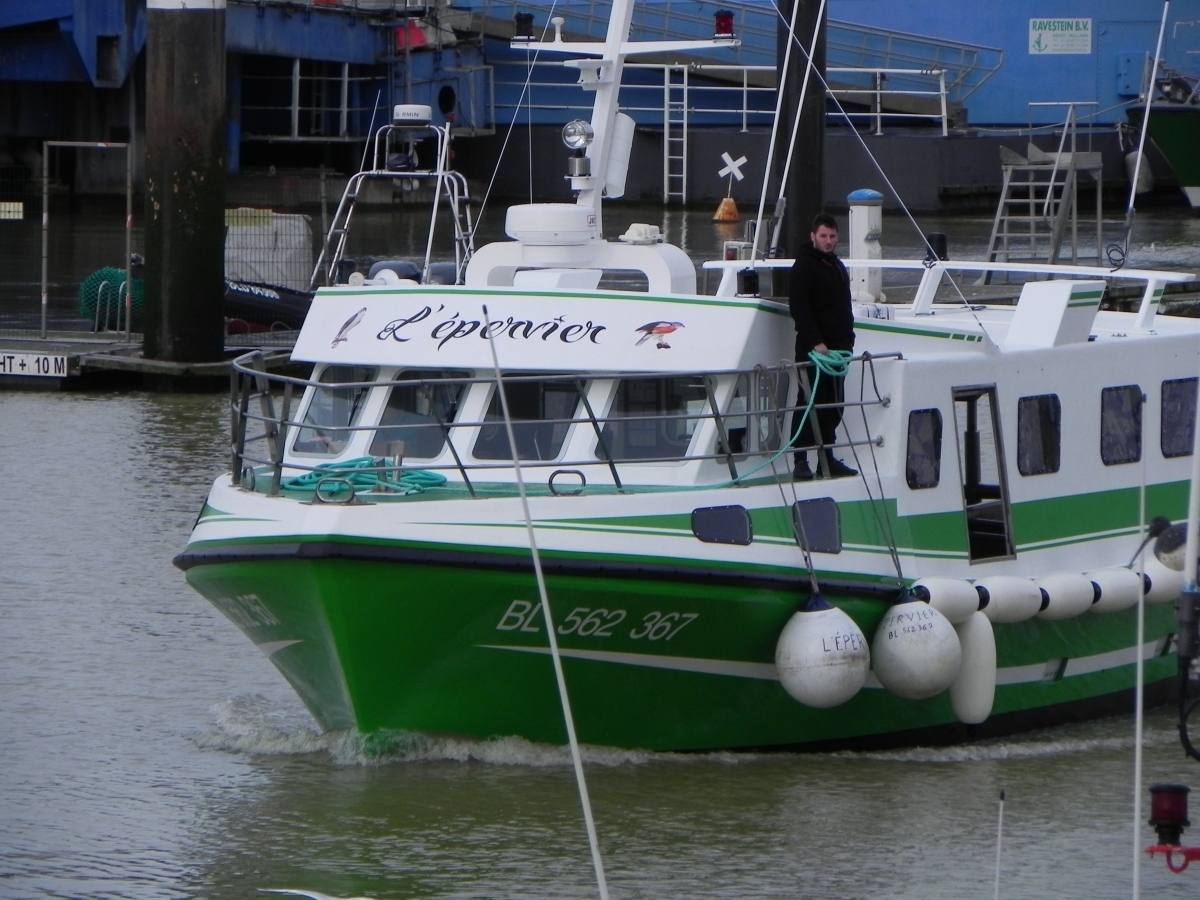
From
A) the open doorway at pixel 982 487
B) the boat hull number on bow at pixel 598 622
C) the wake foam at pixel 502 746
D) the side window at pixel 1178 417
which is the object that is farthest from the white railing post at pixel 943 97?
the boat hull number on bow at pixel 598 622

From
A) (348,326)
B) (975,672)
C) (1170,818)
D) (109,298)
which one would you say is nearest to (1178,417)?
(975,672)

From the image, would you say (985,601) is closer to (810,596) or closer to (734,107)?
(810,596)

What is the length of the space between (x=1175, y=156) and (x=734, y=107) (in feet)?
26.0

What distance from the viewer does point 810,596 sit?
8.23 metres

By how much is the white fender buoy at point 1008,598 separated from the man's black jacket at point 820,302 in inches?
49.0

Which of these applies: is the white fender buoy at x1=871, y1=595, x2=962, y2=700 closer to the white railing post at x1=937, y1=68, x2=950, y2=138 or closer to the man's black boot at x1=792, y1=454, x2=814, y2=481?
the man's black boot at x1=792, y1=454, x2=814, y2=481

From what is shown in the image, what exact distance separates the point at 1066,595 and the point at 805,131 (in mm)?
6773

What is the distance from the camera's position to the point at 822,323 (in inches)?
350

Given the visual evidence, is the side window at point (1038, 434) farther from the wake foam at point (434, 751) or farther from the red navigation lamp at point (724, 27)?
the red navigation lamp at point (724, 27)

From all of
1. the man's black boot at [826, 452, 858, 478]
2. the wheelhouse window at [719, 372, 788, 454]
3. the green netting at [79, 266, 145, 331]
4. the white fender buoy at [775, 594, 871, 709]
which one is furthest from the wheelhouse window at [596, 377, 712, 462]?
the green netting at [79, 266, 145, 331]

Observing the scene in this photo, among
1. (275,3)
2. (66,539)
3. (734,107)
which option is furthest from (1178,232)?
(66,539)

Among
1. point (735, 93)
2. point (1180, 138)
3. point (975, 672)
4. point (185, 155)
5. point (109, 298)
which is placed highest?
point (735, 93)

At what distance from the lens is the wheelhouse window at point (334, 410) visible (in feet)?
29.8

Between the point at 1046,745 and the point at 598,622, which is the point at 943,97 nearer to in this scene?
the point at 1046,745
